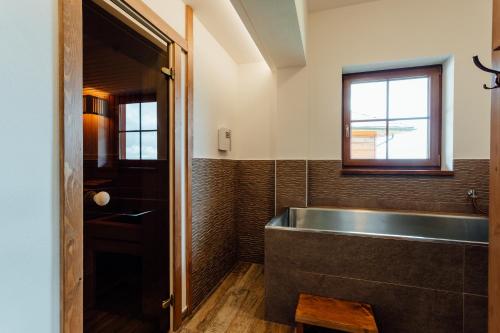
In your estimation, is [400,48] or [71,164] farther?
[400,48]

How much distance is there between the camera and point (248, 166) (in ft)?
9.21

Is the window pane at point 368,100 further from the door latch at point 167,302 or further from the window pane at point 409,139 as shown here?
the door latch at point 167,302

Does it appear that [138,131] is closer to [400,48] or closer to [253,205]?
[253,205]

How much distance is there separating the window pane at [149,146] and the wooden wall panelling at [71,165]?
19.1 inches

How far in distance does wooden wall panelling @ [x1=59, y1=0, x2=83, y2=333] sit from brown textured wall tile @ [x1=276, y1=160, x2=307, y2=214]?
6.07ft

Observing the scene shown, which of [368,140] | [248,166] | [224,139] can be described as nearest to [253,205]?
[248,166]

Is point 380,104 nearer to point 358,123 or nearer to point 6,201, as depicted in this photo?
point 358,123

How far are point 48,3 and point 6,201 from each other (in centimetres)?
72

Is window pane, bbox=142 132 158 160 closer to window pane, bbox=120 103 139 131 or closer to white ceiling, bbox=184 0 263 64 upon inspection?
window pane, bbox=120 103 139 131

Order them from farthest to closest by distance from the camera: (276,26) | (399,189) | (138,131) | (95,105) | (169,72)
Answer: (399,189), (276,26), (169,72), (138,131), (95,105)

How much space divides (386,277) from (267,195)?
4.71 ft

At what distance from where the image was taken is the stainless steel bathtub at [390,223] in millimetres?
2023

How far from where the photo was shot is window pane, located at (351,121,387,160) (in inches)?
98.3

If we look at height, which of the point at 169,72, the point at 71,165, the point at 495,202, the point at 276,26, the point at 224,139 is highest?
the point at 276,26
